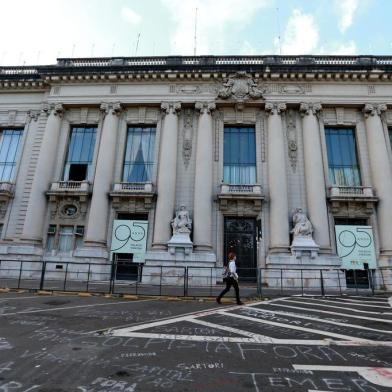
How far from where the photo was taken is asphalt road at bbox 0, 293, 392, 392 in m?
3.56

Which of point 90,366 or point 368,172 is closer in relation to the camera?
point 90,366

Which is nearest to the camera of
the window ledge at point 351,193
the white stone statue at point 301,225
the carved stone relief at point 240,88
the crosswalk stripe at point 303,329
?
the crosswalk stripe at point 303,329

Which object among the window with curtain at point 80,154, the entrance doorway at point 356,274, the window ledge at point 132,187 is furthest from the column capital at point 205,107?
the entrance doorway at point 356,274

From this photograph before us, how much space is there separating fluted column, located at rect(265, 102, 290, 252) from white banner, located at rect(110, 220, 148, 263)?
886 cm

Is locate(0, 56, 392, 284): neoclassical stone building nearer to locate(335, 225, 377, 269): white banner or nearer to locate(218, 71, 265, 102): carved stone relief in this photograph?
locate(218, 71, 265, 102): carved stone relief

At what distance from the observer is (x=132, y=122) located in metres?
23.9

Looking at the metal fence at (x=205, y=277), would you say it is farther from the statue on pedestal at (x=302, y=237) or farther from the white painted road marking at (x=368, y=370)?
the white painted road marking at (x=368, y=370)

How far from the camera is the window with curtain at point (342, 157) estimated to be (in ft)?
72.1

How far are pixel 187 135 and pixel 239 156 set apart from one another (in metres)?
4.33

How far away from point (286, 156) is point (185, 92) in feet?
30.6

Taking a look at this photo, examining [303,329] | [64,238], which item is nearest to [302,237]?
[303,329]

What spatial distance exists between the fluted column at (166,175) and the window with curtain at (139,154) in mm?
1193

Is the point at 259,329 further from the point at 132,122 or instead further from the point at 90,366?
the point at 132,122

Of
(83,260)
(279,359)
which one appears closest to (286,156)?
(83,260)
